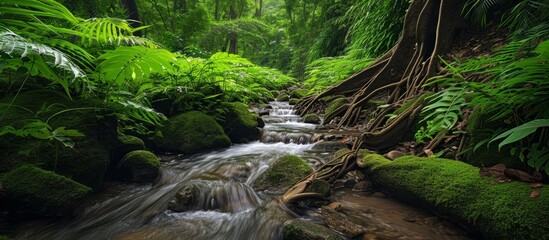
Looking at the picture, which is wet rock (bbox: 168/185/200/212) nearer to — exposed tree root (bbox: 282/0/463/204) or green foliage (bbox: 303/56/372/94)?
exposed tree root (bbox: 282/0/463/204)

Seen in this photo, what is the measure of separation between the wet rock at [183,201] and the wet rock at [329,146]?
2.25 meters

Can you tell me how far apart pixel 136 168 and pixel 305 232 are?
2449mm

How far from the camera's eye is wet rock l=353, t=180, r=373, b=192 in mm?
2932

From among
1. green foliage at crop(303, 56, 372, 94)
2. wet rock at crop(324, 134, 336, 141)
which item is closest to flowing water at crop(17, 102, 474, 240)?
wet rock at crop(324, 134, 336, 141)

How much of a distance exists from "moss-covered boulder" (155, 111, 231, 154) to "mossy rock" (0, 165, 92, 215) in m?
1.91

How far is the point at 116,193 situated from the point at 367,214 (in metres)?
2.72

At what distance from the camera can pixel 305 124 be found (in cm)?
671

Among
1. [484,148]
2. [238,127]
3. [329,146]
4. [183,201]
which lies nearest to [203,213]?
[183,201]

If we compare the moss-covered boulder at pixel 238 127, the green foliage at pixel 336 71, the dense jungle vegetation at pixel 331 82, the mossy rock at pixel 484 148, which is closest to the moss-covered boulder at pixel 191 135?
the dense jungle vegetation at pixel 331 82

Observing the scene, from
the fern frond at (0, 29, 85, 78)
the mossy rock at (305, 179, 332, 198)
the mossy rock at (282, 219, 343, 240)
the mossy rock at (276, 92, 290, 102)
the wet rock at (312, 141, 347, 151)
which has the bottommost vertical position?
the mossy rock at (282, 219, 343, 240)

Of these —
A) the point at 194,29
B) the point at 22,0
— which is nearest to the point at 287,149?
the point at 22,0

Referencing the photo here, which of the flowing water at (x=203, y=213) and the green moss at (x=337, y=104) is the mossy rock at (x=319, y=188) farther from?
the green moss at (x=337, y=104)

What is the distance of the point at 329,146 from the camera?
4344mm

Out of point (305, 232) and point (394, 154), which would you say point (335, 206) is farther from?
point (394, 154)
